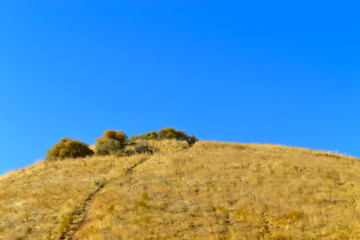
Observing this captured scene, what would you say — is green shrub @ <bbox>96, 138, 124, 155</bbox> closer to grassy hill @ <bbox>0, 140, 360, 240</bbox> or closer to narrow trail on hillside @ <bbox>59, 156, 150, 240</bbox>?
grassy hill @ <bbox>0, 140, 360, 240</bbox>

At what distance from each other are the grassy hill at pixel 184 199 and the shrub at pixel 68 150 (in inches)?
150

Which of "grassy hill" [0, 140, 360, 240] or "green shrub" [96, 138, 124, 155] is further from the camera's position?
"green shrub" [96, 138, 124, 155]

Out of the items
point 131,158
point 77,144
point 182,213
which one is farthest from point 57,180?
point 182,213

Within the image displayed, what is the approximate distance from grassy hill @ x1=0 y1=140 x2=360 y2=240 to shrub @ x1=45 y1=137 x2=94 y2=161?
3.80m

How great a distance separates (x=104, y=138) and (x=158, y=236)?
23057 millimetres

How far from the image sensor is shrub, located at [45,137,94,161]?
104 feet

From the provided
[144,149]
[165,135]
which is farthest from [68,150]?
[165,135]

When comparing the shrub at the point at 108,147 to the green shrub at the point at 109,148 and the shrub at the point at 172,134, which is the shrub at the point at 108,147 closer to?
the green shrub at the point at 109,148

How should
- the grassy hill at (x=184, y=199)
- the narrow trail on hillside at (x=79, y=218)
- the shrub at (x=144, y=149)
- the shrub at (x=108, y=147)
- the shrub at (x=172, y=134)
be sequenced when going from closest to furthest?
the grassy hill at (x=184, y=199) < the narrow trail on hillside at (x=79, y=218) < the shrub at (x=108, y=147) < the shrub at (x=144, y=149) < the shrub at (x=172, y=134)

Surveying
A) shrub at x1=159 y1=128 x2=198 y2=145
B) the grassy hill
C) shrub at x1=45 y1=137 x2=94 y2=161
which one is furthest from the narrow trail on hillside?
shrub at x1=159 y1=128 x2=198 y2=145

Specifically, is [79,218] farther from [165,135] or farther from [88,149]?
[165,135]

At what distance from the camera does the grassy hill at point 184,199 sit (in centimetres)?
1420

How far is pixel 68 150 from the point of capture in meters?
32.0

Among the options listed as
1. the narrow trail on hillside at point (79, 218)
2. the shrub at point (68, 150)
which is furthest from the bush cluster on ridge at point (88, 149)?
the narrow trail on hillside at point (79, 218)
